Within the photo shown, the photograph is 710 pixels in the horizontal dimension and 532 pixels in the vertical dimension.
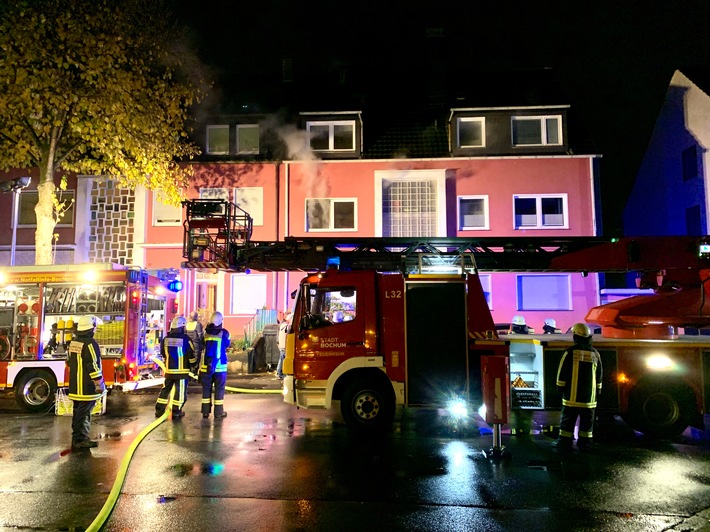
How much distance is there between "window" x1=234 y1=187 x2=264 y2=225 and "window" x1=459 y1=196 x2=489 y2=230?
7496 millimetres

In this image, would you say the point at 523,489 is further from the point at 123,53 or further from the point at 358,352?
the point at 123,53

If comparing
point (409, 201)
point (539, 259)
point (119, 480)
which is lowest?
point (119, 480)

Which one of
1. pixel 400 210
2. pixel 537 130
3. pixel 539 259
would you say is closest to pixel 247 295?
pixel 400 210

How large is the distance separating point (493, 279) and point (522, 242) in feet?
31.7

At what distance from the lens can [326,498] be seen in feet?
17.1

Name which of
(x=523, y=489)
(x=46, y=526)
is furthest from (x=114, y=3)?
(x=523, y=489)

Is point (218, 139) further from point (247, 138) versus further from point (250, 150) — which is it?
point (250, 150)

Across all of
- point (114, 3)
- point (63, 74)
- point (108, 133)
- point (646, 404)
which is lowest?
point (646, 404)

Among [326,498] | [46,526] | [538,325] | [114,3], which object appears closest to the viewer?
[46,526]

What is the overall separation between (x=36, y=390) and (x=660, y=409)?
1122cm

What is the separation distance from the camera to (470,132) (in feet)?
63.7

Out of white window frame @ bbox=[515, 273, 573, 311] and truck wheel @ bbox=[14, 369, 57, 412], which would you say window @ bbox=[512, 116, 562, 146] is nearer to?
white window frame @ bbox=[515, 273, 573, 311]

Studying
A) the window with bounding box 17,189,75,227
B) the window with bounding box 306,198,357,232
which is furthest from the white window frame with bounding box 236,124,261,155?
the window with bounding box 17,189,75,227

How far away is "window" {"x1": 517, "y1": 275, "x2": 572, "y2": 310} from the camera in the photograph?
18.5 m
